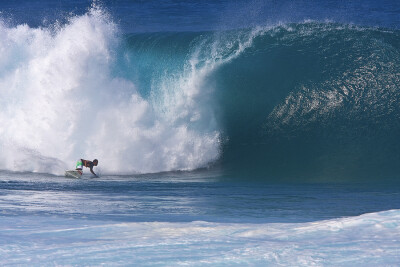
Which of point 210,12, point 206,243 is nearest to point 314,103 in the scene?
point 206,243

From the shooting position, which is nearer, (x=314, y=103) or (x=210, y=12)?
(x=314, y=103)

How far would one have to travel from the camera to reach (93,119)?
11.8 metres

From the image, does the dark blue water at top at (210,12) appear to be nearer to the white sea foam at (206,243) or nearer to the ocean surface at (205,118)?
the ocean surface at (205,118)

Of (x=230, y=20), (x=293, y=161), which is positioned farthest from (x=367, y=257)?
(x=230, y=20)

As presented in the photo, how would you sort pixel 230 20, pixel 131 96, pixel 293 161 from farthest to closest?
1. pixel 230 20
2. pixel 131 96
3. pixel 293 161

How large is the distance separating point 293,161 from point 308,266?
774 cm

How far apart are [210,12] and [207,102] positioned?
41.3 feet

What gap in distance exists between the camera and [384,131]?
460 inches

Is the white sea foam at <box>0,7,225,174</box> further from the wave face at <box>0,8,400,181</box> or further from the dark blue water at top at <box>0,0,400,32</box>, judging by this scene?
the dark blue water at top at <box>0,0,400,32</box>

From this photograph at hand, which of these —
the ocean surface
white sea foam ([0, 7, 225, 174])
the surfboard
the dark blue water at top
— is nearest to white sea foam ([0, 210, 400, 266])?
the ocean surface

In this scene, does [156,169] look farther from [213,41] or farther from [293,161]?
[213,41]

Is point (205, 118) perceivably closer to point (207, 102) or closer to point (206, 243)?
point (207, 102)

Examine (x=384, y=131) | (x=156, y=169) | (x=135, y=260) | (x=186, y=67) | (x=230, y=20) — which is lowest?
(x=135, y=260)

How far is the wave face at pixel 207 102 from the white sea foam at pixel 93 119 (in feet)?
0.08
